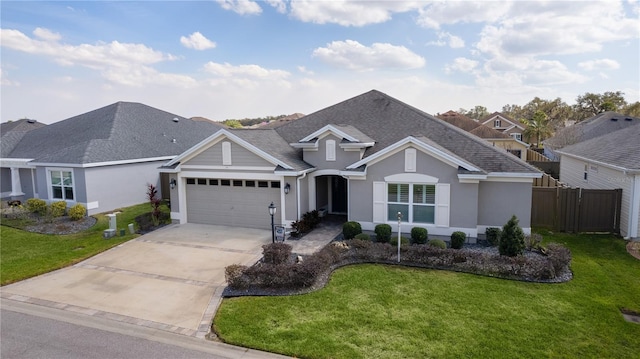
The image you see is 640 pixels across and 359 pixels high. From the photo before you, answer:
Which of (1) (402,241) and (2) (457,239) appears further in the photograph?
(1) (402,241)

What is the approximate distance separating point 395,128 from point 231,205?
8.35 meters

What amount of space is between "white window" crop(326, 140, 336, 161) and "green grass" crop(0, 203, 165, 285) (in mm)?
8688

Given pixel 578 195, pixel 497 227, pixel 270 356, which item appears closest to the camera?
pixel 270 356

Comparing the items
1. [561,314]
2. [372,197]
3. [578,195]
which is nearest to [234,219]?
[372,197]

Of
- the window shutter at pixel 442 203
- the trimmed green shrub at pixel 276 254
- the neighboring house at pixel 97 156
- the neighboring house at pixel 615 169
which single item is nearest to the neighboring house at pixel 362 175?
the window shutter at pixel 442 203

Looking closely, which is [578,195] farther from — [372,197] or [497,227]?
[372,197]

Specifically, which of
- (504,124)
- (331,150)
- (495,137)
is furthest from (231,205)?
(504,124)

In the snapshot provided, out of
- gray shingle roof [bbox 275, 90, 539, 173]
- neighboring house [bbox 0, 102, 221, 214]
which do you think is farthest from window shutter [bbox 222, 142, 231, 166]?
neighboring house [bbox 0, 102, 221, 214]

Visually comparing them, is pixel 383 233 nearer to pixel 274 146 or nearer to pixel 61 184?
pixel 274 146

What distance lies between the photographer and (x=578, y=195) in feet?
48.0

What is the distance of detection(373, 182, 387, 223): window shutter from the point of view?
47.1ft

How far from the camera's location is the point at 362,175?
1438 centimetres

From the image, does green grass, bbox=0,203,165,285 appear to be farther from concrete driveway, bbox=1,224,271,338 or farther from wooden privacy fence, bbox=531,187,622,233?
wooden privacy fence, bbox=531,187,622,233

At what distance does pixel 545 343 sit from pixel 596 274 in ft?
16.6
